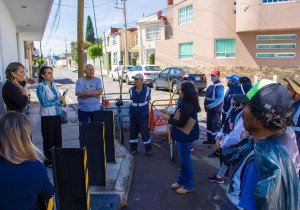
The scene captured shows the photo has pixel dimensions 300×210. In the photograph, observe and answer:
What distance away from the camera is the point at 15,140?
79.4 inches

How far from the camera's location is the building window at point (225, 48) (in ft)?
73.4

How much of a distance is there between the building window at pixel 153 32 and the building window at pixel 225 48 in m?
12.9

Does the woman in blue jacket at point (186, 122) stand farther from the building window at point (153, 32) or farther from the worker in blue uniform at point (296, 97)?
the building window at point (153, 32)

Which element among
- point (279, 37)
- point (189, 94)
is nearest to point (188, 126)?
point (189, 94)

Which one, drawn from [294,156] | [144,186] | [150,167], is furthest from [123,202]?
[294,156]

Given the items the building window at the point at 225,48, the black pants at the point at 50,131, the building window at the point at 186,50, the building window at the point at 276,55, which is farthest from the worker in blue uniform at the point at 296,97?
the building window at the point at 186,50

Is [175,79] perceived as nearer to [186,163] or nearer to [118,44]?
[186,163]

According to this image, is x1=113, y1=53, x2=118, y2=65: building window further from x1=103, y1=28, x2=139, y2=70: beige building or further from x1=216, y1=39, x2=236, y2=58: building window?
x1=216, y1=39, x2=236, y2=58: building window

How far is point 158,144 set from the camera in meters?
7.45

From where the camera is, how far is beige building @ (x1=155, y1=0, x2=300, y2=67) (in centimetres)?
2033

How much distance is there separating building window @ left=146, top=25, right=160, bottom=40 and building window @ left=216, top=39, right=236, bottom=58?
12.9 m

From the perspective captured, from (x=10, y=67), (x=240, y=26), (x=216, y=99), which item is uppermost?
(x=240, y=26)

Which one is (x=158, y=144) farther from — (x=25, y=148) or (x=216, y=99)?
(x=25, y=148)

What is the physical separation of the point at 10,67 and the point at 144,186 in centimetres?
282
